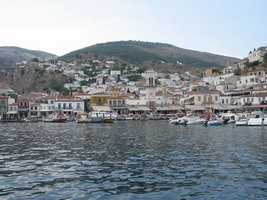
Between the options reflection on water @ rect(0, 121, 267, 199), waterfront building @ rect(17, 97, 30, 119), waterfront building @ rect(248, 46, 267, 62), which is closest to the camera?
reflection on water @ rect(0, 121, 267, 199)

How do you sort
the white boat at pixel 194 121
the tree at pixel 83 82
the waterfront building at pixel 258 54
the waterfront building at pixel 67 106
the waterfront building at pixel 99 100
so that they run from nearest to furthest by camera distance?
1. the white boat at pixel 194 121
2. the waterfront building at pixel 67 106
3. the waterfront building at pixel 99 100
4. the waterfront building at pixel 258 54
5. the tree at pixel 83 82

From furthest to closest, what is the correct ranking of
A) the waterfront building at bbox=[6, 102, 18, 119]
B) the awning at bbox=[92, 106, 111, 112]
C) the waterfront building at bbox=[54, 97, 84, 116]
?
the waterfront building at bbox=[54, 97, 84, 116]
the waterfront building at bbox=[6, 102, 18, 119]
the awning at bbox=[92, 106, 111, 112]

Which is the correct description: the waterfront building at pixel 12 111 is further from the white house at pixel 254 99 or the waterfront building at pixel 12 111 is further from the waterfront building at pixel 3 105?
the white house at pixel 254 99

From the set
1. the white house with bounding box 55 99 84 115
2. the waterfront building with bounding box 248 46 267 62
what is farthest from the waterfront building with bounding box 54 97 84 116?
the waterfront building with bounding box 248 46 267 62

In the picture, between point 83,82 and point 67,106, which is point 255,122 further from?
point 83,82

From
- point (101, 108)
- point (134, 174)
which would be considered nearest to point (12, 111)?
point (101, 108)

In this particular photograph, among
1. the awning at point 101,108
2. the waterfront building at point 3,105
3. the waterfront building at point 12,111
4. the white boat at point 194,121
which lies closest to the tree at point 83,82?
the waterfront building at point 12,111

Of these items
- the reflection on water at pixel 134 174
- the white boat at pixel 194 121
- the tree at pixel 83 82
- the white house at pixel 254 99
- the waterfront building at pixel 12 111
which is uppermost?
the tree at pixel 83 82

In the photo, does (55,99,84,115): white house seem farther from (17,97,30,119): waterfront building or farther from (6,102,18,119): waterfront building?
(6,102,18,119): waterfront building

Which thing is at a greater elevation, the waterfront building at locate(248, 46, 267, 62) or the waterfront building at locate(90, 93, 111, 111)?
the waterfront building at locate(248, 46, 267, 62)

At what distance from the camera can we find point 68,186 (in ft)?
35.6

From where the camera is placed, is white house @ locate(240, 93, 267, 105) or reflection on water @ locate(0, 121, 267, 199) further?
white house @ locate(240, 93, 267, 105)

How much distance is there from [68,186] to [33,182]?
5.17 feet

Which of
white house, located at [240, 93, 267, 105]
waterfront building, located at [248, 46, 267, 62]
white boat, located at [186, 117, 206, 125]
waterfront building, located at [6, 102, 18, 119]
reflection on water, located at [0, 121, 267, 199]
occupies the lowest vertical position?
reflection on water, located at [0, 121, 267, 199]
